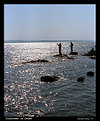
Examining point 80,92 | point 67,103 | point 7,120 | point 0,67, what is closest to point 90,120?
point 7,120

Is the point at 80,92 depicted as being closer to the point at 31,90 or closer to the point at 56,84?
the point at 56,84

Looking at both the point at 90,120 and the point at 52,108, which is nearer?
the point at 90,120

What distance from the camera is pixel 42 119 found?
2.94 m

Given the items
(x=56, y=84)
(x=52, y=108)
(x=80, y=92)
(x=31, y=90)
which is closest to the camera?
(x=52, y=108)

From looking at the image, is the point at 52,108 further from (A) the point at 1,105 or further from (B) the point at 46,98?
(A) the point at 1,105

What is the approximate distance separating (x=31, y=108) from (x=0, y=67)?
32.2ft

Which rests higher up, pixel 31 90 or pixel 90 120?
pixel 90 120

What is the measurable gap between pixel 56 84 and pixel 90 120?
52.7 ft

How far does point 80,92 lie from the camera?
52.0 ft

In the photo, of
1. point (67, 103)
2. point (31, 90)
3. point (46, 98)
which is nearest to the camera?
point (67, 103)

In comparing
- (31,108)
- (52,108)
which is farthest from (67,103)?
(31,108)

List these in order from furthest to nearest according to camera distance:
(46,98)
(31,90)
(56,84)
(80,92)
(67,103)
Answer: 1. (56,84)
2. (31,90)
3. (80,92)
4. (46,98)
5. (67,103)
